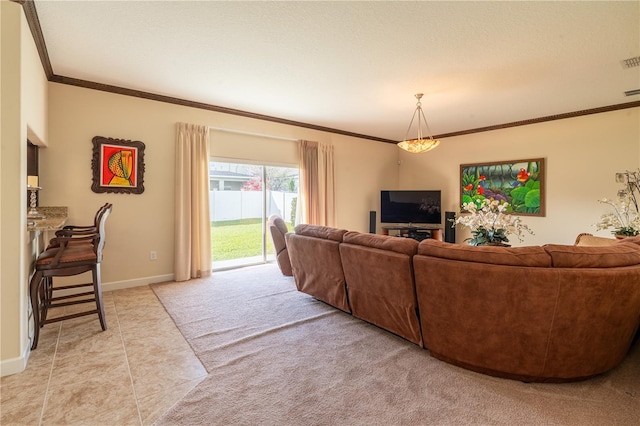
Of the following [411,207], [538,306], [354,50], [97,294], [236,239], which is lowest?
[97,294]

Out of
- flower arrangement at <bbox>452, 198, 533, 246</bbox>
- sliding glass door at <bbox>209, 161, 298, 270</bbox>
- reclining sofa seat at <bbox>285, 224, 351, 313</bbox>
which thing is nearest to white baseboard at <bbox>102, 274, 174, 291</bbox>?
sliding glass door at <bbox>209, 161, 298, 270</bbox>

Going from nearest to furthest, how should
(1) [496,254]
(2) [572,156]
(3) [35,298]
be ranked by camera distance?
(1) [496,254] → (3) [35,298] → (2) [572,156]

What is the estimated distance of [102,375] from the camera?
2.01 m

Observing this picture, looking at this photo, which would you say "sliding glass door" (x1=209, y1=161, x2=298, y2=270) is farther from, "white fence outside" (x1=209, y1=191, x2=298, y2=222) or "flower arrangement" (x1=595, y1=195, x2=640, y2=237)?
"flower arrangement" (x1=595, y1=195, x2=640, y2=237)

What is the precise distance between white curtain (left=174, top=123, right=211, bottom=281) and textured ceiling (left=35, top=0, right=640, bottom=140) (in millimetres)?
652

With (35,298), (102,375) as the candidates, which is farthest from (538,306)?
(35,298)

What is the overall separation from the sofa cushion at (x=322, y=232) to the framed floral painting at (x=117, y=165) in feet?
7.96

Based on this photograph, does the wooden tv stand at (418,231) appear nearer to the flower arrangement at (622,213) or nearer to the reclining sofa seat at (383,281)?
→ the flower arrangement at (622,213)

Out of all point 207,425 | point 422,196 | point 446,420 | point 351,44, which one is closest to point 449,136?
point 422,196

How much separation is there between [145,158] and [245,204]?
1.71 metres

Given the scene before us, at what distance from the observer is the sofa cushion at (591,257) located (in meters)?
1.74

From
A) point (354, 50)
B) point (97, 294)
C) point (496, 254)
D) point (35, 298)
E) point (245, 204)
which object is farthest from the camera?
point (245, 204)

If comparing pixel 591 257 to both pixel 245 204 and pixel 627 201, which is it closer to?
pixel 627 201

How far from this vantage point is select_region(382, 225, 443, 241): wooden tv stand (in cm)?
600
